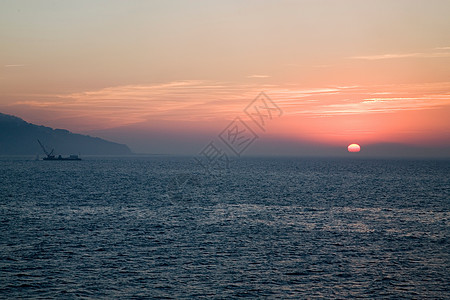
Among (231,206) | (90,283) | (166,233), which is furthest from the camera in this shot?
→ (231,206)

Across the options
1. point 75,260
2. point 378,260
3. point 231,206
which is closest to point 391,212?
point 231,206

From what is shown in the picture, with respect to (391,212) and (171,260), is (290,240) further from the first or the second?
(391,212)

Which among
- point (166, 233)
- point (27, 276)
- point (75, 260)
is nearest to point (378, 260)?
point (166, 233)

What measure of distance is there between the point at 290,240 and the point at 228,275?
16.3m

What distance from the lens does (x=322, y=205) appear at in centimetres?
8912

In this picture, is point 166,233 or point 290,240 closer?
point 290,240

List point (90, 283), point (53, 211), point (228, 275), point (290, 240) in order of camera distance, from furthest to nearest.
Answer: point (53, 211), point (290, 240), point (228, 275), point (90, 283)

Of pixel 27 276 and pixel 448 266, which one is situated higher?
pixel 448 266

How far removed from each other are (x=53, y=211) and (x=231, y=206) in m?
33.9

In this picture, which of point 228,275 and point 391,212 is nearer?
point 228,275

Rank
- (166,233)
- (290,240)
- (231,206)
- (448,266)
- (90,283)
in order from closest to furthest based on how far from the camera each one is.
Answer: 1. (90,283)
2. (448,266)
3. (290,240)
4. (166,233)
5. (231,206)

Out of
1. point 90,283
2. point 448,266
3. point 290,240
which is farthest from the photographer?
point 290,240

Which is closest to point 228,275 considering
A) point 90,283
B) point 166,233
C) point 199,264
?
point 199,264

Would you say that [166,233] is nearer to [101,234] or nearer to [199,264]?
[101,234]
